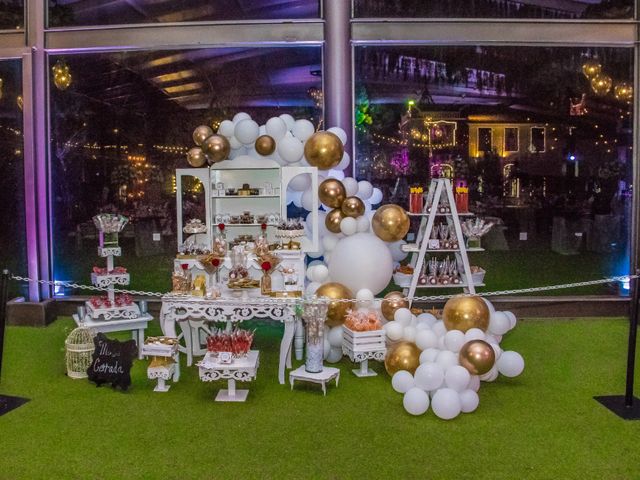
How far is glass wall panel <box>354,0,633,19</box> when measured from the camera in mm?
6762

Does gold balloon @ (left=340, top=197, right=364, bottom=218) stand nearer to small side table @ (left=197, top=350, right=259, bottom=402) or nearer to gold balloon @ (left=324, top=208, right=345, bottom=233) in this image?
gold balloon @ (left=324, top=208, right=345, bottom=233)

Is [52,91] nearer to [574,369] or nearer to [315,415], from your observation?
[315,415]

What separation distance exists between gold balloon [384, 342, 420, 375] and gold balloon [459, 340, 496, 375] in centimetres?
42

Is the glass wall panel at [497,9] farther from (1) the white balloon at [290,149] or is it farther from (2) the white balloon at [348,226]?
(2) the white balloon at [348,226]

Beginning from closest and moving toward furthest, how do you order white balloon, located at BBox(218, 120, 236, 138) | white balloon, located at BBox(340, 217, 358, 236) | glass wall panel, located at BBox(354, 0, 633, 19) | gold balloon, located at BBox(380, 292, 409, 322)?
gold balloon, located at BBox(380, 292, 409, 322) < white balloon, located at BBox(340, 217, 358, 236) < white balloon, located at BBox(218, 120, 236, 138) < glass wall panel, located at BBox(354, 0, 633, 19)

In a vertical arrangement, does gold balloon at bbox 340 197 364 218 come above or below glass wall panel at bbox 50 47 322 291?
below

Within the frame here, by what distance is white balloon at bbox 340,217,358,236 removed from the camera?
19.0 ft

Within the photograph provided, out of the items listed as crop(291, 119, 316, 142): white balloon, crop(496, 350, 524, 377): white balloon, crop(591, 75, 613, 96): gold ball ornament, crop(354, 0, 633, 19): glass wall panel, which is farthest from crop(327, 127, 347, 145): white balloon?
→ crop(591, 75, 613, 96): gold ball ornament

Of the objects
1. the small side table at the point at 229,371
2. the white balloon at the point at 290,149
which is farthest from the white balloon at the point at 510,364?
the white balloon at the point at 290,149

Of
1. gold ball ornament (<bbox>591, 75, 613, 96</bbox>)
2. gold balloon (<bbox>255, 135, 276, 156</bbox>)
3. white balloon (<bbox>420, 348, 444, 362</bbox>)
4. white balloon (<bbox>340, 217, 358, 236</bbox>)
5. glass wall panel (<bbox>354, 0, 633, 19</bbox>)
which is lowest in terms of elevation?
white balloon (<bbox>420, 348, 444, 362</bbox>)

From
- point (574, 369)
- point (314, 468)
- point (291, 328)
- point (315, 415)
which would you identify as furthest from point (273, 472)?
point (574, 369)

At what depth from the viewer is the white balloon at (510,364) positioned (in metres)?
4.60

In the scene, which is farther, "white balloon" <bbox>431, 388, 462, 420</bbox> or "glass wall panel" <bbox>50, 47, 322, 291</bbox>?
"glass wall panel" <bbox>50, 47, 322, 291</bbox>

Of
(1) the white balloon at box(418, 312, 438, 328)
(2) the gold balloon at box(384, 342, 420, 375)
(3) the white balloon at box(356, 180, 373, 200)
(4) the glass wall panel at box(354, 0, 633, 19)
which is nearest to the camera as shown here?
(2) the gold balloon at box(384, 342, 420, 375)
